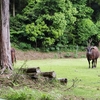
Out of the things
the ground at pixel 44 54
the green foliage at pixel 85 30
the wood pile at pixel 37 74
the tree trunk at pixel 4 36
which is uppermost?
the tree trunk at pixel 4 36

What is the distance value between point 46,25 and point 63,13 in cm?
240

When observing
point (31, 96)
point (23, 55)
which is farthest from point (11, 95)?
point (23, 55)

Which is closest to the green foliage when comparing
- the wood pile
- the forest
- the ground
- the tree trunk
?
the forest

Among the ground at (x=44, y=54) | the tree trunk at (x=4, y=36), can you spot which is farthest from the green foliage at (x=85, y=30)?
the tree trunk at (x=4, y=36)

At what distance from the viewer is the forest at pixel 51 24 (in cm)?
3553

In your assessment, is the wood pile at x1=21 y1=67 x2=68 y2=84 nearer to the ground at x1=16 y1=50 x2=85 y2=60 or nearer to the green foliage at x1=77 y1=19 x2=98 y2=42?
the ground at x1=16 y1=50 x2=85 y2=60

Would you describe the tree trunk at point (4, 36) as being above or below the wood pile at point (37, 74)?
above

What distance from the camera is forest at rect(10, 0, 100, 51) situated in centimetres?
3553

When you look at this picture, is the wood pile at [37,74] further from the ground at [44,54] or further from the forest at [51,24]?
the forest at [51,24]

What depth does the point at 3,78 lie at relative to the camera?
9.52 meters

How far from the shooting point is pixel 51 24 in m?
35.9

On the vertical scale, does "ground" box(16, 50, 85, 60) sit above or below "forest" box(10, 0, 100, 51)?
below

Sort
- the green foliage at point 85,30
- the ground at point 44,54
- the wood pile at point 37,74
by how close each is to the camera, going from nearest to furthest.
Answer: the wood pile at point 37,74, the ground at point 44,54, the green foliage at point 85,30

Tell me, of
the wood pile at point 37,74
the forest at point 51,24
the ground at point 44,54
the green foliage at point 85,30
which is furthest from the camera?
the green foliage at point 85,30
